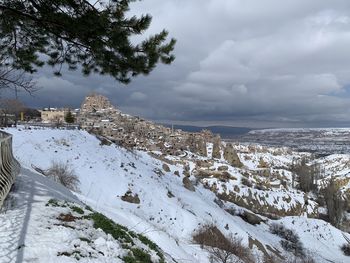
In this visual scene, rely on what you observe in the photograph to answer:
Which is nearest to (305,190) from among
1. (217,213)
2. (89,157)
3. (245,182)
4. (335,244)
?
(245,182)

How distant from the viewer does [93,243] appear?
720cm

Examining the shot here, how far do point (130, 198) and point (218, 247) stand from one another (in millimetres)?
8457

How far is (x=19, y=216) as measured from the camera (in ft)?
24.2

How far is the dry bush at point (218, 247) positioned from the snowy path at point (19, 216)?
698cm

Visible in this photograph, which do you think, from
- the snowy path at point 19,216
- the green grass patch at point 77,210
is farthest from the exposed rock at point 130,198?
the green grass patch at point 77,210

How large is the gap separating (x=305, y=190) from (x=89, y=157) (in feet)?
278

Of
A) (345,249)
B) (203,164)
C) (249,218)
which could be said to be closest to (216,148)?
(203,164)

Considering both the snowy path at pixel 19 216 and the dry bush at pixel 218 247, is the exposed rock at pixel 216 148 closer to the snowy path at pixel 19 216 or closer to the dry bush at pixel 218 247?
the dry bush at pixel 218 247

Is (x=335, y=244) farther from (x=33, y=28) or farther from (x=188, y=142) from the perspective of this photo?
(x=188, y=142)

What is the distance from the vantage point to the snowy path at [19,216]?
234 inches

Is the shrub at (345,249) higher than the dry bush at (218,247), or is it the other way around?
the dry bush at (218,247)

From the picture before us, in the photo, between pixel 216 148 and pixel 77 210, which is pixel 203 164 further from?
pixel 77 210

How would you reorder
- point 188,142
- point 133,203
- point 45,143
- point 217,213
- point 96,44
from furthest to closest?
point 188,142
point 217,213
point 45,143
point 133,203
point 96,44

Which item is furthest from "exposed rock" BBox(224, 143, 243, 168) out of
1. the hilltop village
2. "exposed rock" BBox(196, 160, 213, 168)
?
"exposed rock" BBox(196, 160, 213, 168)
